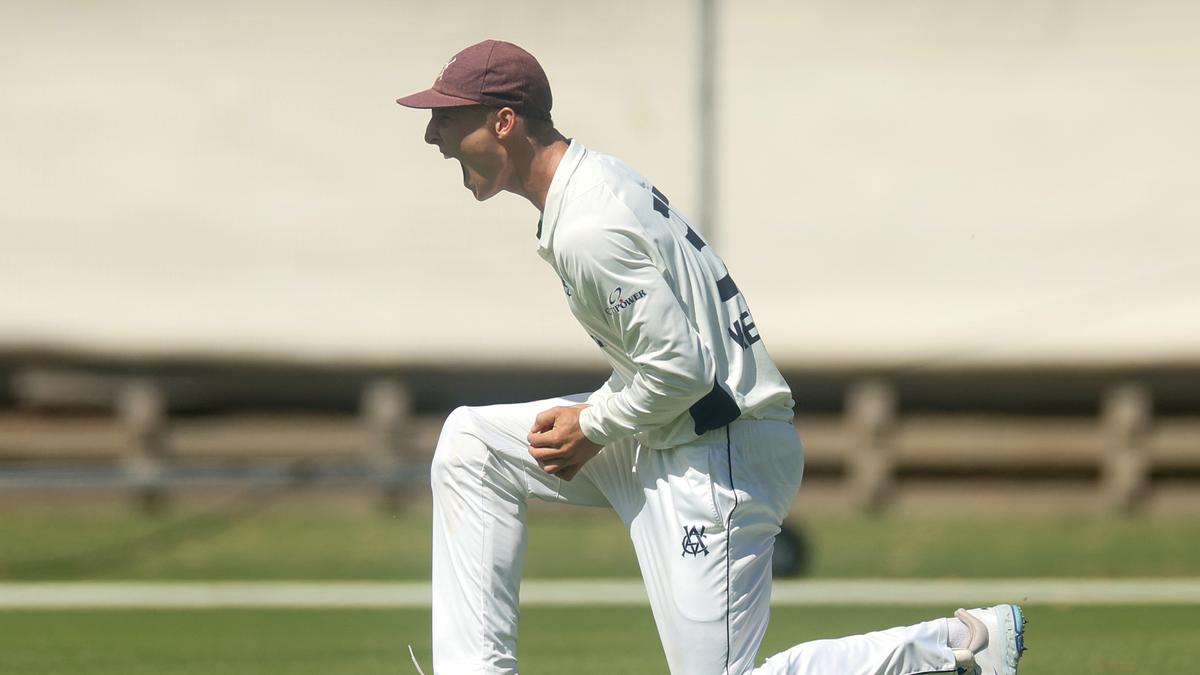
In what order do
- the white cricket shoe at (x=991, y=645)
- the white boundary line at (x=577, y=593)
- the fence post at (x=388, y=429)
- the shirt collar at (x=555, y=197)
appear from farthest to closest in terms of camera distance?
the fence post at (x=388, y=429)
the white boundary line at (x=577, y=593)
the white cricket shoe at (x=991, y=645)
the shirt collar at (x=555, y=197)

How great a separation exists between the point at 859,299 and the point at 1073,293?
1560 millimetres

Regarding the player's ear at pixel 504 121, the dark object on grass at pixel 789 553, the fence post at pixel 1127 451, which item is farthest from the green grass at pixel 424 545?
the player's ear at pixel 504 121

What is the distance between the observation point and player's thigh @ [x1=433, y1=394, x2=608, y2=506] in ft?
14.2

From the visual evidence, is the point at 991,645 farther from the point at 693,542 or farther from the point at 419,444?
the point at 419,444

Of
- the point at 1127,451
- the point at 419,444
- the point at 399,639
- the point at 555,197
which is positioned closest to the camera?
the point at 555,197

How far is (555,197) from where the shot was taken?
13.1 ft

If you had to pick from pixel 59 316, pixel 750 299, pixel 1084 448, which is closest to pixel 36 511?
pixel 59 316

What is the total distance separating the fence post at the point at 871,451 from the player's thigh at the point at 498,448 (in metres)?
6.90

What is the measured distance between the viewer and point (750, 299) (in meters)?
12.2

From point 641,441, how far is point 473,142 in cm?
86

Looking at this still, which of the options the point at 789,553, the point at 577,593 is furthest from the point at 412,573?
the point at 789,553

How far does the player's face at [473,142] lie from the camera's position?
4.09m

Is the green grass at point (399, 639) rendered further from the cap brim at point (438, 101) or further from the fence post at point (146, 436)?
the fence post at point (146, 436)

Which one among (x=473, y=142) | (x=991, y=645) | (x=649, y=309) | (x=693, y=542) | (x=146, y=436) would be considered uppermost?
(x=473, y=142)
